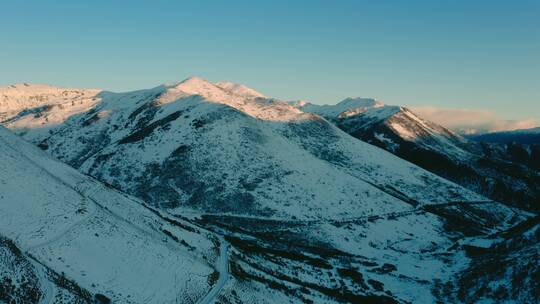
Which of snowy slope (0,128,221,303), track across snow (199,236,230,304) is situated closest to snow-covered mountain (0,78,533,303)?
track across snow (199,236,230,304)

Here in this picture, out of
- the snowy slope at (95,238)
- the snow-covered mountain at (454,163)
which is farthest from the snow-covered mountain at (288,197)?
the snow-covered mountain at (454,163)

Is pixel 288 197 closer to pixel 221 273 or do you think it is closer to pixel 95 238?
pixel 221 273

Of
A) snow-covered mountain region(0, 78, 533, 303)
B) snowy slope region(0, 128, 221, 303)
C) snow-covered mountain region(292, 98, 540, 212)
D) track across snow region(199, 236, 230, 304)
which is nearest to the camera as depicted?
snowy slope region(0, 128, 221, 303)

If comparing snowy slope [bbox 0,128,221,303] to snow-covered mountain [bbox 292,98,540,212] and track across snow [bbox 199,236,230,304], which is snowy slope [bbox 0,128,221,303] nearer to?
track across snow [bbox 199,236,230,304]

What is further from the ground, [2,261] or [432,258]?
[2,261]

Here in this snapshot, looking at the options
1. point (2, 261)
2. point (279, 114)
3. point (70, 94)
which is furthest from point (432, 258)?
point (70, 94)

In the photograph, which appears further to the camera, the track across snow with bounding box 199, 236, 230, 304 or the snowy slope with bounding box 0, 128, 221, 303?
the track across snow with bounding box 199, 236, 230, 304

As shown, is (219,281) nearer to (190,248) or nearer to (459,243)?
(190,248)
